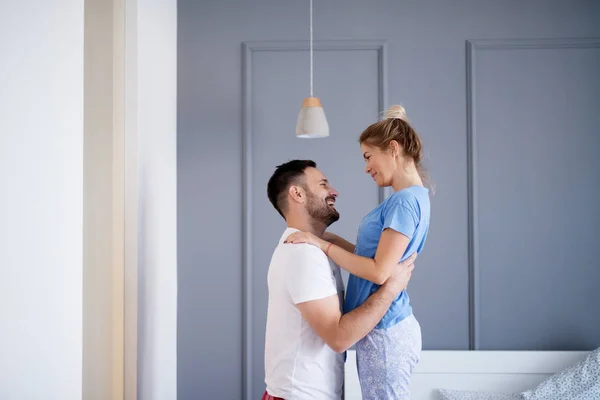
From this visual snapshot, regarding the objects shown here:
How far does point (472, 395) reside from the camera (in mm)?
2645

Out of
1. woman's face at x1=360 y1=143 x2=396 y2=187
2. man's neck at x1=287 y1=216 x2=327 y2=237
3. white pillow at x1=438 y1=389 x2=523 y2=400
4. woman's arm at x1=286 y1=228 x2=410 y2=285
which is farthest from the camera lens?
white pillow at x1=438 y1=389 x2=523 y2=400

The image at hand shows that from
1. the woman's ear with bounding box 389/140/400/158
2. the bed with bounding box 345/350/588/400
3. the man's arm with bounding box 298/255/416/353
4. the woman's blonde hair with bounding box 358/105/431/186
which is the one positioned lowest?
the bed with bounding box 345/350/588/400

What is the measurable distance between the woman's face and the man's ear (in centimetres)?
29

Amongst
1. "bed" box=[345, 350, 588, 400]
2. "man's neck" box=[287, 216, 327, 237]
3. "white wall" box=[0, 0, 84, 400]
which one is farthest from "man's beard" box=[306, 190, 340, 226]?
Result: "bed" box=[345, 350, 588, 400]

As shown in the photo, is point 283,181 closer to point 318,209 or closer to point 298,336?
point 318,209

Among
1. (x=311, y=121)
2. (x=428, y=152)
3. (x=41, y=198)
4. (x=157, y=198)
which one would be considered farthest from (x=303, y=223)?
(x=428, y=152)

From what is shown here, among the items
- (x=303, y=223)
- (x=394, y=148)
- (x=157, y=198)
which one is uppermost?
(x=394, y=148)

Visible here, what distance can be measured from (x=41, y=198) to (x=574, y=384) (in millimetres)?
2411

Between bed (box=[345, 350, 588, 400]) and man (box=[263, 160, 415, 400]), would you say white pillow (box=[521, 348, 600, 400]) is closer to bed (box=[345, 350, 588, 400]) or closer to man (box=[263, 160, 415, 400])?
bed (box=[345, 350, 588, 400])

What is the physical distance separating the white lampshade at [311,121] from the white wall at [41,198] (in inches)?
45.5

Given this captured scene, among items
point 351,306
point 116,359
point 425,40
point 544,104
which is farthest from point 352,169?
point 116,359

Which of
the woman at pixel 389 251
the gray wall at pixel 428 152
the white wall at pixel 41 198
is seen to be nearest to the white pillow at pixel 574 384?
the gray wall at pixel 428 152

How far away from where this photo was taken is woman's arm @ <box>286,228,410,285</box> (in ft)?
5.34

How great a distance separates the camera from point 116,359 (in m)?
2.02
